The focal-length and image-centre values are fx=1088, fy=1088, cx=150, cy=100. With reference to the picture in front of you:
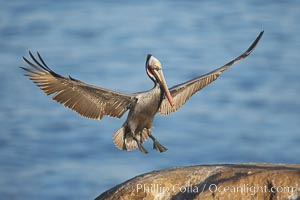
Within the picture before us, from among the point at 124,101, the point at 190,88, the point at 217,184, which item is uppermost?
the point at 190,88

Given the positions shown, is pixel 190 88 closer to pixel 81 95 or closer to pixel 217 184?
pixel 81 95

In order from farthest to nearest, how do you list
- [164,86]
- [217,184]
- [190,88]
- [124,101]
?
1. [190,88]
2. [124,101]
3. [164,86]
4. [217,184]

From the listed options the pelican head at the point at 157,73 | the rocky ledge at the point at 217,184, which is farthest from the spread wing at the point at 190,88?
the rocky ledge at the point at 217,184

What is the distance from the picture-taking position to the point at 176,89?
38.3 ft

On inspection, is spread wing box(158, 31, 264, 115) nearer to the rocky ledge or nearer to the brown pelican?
the brown pelican

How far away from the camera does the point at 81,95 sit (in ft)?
37.2

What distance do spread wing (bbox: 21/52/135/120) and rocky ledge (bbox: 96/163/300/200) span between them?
1646mm

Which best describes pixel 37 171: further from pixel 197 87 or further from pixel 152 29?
pixel 152 29

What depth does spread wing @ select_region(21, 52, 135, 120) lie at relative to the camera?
1105cm

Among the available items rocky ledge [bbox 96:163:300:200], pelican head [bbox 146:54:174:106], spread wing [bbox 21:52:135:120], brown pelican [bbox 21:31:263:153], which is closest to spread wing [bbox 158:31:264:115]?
brown pelican [bbox 21:31:263:153]

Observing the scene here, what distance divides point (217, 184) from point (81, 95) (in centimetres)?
248

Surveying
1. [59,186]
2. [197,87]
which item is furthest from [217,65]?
[197,87]

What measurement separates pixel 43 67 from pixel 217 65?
25.3 ft

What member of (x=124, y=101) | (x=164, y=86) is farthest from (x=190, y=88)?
(x=124, y=101)
